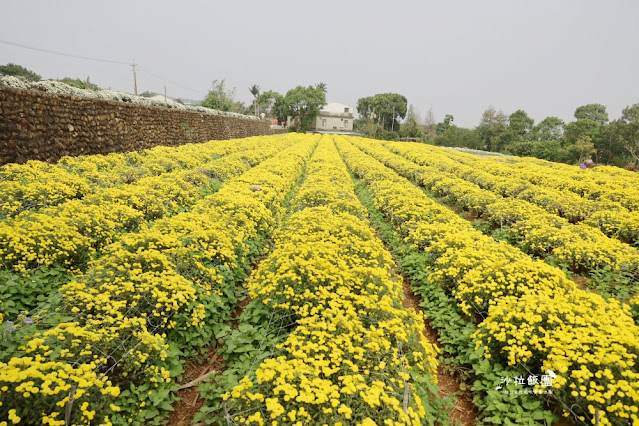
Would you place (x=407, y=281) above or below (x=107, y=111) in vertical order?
below

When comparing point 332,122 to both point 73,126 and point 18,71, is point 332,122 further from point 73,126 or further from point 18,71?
point 73,126

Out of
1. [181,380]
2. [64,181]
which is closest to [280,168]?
[64,181]

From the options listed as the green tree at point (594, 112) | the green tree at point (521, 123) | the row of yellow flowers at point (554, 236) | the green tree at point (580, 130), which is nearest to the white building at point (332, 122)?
the green tree at point (521, 123)

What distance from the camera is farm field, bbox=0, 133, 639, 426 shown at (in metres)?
2.77

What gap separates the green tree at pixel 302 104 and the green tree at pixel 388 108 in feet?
65.2

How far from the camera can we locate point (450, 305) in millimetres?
5207

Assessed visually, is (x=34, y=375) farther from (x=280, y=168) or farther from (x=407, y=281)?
(x=280, y=168)

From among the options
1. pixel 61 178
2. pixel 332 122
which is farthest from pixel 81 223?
pixel 332 122

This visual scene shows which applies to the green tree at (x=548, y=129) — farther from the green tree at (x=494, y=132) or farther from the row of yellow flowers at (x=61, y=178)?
the row of yellow flowers at (x=61, y=178)

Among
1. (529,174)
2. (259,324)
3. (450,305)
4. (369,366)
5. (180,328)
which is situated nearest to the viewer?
(369,366)

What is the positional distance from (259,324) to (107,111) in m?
13.5

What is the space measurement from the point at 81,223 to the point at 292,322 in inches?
154

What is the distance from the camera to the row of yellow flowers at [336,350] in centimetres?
267

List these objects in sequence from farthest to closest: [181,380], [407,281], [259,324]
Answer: [407,281]
[259,324]
[181,380]
